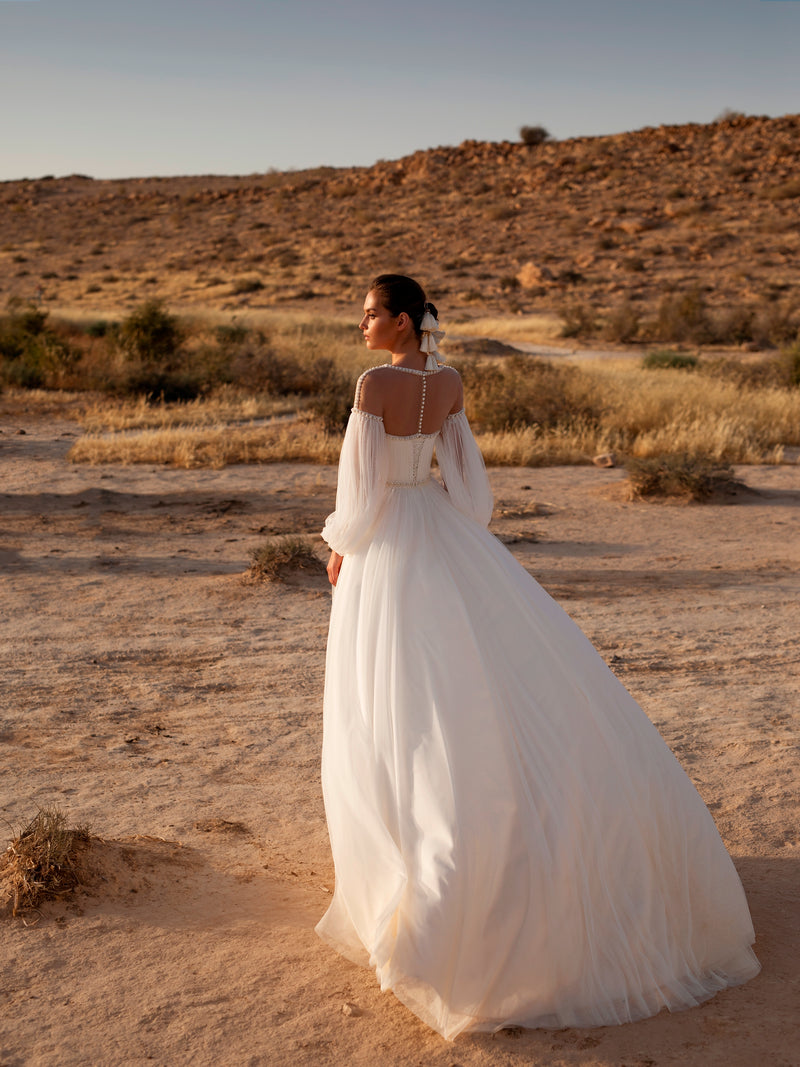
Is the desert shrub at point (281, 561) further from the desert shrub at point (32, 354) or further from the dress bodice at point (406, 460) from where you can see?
the desert shrub at point (32, 354)

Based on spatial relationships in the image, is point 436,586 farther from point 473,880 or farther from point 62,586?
point 62,586

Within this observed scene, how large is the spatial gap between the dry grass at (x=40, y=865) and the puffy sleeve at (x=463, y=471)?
69.4 inches

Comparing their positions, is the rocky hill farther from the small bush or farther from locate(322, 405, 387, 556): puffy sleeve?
locate(322, 405, 387, 556): puffy sleeve

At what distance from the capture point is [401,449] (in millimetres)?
3092

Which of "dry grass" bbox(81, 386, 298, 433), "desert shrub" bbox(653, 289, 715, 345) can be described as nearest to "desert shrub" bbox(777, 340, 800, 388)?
"desert shrub" bbox(653, 289, 715, 345)

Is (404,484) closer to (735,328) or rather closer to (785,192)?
(735,328)

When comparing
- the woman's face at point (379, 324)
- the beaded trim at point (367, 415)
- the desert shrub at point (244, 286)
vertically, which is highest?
the desert shrub at point (244, 286)

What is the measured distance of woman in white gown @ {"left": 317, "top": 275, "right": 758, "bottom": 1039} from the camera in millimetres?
2621

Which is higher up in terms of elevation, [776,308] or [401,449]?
[776,308]

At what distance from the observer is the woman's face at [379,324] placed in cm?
301

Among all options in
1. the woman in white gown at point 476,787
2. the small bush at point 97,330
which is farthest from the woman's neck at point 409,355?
the small bush at point 97,330

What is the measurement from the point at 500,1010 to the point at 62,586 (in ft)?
18.5

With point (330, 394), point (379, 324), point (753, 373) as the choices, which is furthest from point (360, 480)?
point (753, 373)

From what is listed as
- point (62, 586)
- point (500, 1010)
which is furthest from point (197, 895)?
point (62, 586)
